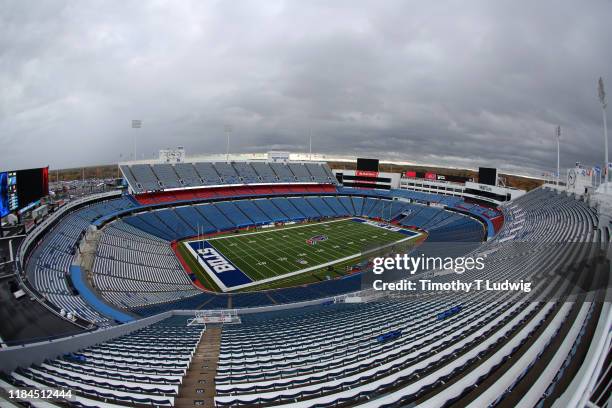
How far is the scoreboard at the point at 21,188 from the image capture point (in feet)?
72.5

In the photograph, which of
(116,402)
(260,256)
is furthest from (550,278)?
(260,256)

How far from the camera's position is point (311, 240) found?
45.8 metres

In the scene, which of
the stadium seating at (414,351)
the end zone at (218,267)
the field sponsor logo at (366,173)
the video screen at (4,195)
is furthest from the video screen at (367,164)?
the video screen at (4,195)

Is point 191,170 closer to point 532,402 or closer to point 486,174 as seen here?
point 486,174

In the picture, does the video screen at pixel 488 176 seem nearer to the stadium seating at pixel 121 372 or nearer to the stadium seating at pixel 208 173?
the stadium seating at pixel 208 173

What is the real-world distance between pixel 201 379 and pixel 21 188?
2367 cm

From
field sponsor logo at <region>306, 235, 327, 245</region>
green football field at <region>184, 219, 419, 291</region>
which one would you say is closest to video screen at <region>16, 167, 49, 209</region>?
green football field at <region>184, 219, 419, 291</region>

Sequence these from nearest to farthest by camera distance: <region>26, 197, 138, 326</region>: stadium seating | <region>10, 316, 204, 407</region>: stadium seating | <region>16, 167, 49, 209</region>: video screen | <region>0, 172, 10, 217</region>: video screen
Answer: <region>10, 316, 204, 407</region>: stadium seating
<region>26, 197, 138, 326</region>: stadium seating
<region>0, 172, 10, 217</region>: video screen
<region>16, 167, 49, 209</region>: video screen

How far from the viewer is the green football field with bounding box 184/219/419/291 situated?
33.2 m

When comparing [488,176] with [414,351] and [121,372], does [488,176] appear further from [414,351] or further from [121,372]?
[121,372]

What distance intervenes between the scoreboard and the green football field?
594 inches

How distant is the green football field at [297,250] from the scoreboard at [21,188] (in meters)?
15.1

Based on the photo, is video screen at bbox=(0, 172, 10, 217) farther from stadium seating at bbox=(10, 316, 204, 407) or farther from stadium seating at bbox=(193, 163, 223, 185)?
stadium seating at bbox=(193, 163, 223, 185)

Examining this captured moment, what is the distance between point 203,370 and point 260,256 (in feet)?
94.3
